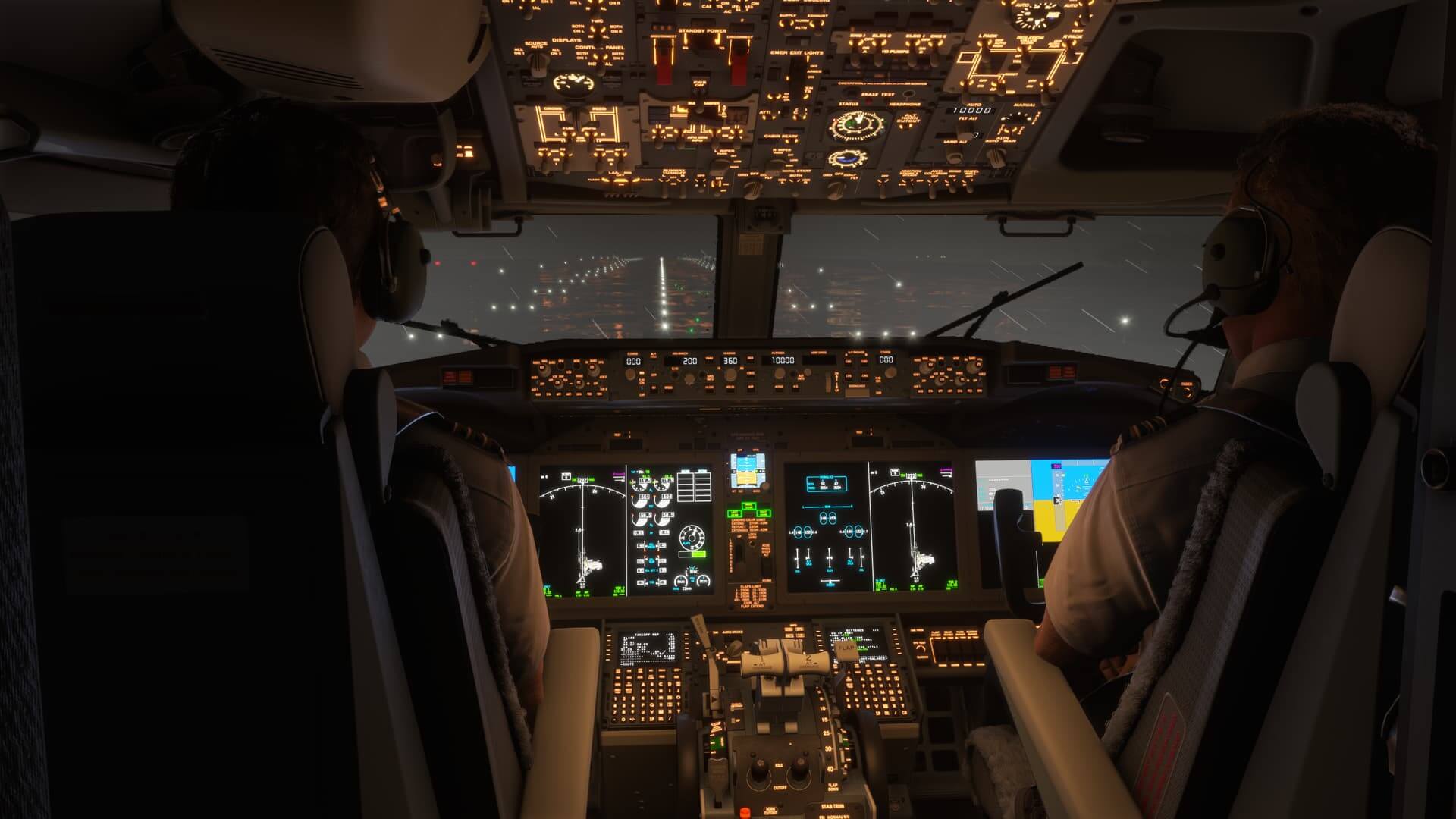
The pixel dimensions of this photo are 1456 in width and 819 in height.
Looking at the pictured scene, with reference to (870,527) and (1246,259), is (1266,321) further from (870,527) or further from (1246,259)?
(870,527)

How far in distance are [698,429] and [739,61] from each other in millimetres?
1164

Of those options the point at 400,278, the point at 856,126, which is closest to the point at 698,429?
the point at 856,126

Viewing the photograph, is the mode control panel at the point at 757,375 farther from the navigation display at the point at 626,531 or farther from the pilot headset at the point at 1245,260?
the pilot headset at the point at 1245,260

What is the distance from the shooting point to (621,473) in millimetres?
2752

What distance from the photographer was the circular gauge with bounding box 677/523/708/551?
273 cm

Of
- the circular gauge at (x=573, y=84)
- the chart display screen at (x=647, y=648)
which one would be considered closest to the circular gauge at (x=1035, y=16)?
the circular gauge at (x=573, y=84)

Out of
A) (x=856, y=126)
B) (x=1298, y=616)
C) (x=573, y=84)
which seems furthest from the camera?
(x=856, y=126)

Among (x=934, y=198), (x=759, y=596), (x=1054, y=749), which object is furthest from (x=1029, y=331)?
(x=1054, y=749)

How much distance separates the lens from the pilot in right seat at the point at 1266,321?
3.98 feet

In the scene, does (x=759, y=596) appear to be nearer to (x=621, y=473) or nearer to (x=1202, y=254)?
(x=621, y=473)

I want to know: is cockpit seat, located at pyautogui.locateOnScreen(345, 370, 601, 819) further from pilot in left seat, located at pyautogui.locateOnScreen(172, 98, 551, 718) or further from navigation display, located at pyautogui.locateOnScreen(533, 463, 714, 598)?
navigation display, located at pyautogui.locateOnScreen(533, 463, 714, 598)

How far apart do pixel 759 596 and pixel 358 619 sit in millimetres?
1841

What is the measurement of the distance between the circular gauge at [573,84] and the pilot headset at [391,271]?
2.41ft

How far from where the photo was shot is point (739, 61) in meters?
1.90
